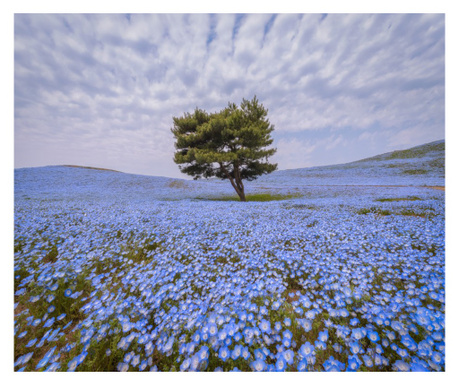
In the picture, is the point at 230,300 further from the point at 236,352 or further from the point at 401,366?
the point at 401,366

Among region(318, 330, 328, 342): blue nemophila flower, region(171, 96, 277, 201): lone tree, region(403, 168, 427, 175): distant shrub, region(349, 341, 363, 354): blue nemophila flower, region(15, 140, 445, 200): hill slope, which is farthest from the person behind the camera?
region(403, 168, 427, 175): distant shrub

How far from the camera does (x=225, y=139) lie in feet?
48.7

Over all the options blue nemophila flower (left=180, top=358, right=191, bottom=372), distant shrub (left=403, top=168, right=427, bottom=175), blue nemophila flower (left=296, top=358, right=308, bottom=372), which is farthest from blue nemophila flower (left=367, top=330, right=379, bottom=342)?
distant shrub (left=403, top=168, right=427, bottom=175)

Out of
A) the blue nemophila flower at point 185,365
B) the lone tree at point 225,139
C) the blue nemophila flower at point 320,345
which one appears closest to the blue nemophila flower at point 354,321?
the blue nemophila flower at point 320,345

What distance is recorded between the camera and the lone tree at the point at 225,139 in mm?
14258

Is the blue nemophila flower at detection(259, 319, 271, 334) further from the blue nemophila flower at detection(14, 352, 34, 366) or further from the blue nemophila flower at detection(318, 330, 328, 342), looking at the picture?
the blue nemophila flower at detection(14, 352, 34, 366)

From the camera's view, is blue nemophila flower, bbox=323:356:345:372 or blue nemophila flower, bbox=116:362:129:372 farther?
blue nemophila flower, bbox=116:362:129:372

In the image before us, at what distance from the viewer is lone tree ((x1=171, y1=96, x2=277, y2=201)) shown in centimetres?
1426

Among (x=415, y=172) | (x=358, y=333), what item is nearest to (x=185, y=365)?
(x=358, y=333)

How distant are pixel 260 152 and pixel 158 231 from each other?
12.1m

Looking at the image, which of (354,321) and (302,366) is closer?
(302,366)

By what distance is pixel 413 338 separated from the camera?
7.45 ft

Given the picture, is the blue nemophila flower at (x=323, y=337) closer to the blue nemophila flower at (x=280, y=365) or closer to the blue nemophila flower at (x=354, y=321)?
the blue nemophila flower at (x=354, y=321)

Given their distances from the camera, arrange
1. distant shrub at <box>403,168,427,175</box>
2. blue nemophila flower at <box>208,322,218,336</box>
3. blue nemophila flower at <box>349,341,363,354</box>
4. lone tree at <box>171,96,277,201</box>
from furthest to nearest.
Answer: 1. distant shrub at <box>403,168,427,175</box>
2. lone tree at <box>171,96,277,201</box>
3. blue nemophila flower at <box>208,322,218,336</box>
4. blue nemophila flower at <box>349,341,363,354</box>
